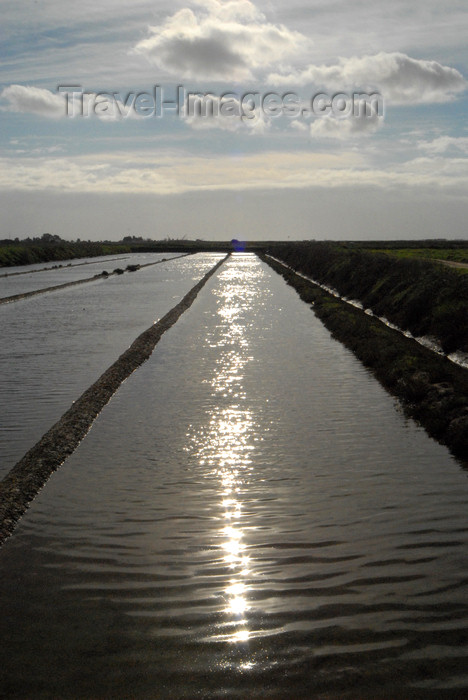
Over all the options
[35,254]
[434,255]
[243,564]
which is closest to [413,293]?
[243,564]

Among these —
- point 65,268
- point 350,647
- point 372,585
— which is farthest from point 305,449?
point 65,268

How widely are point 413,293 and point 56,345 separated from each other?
479 inches

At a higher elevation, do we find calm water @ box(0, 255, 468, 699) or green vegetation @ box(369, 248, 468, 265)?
green vegetation @ box(369, 248, 468, 265)

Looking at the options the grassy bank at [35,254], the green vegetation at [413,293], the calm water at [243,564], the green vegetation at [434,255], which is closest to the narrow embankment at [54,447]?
the calm water at [243,564]

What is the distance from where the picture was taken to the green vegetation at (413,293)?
2091cm

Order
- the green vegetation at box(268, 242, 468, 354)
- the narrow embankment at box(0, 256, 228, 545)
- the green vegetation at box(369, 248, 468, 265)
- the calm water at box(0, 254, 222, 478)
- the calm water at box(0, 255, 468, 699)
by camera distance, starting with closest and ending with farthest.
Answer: the calm water at box(0, 255, 468, 699) → the narrow embankment at box(0, 256, 228, 545) → the calm water at box(0, 254, 222, 478) → the green vegetation at box(268, 242, 468, 354) → the green vegetation at box(369, 248, 468, 265)

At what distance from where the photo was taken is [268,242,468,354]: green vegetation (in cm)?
2091

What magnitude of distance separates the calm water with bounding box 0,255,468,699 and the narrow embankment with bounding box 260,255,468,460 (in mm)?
370

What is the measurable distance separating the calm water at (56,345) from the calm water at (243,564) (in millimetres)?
1202

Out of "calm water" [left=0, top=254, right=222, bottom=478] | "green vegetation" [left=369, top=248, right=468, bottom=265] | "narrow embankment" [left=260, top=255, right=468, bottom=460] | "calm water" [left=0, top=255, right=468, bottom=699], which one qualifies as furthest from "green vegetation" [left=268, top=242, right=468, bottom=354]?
"calm water" [left=0, top=255, right=468, bottom=699]

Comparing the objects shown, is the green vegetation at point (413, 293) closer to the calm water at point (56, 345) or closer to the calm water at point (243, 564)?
the calm water at point (56, 345)

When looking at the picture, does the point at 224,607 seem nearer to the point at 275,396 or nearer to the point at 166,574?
the point at 166,574

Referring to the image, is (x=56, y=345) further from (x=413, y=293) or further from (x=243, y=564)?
(x=243, y=564)

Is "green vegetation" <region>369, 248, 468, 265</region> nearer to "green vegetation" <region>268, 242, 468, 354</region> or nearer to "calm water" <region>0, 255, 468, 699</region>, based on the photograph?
"green vegetation" <region>268, 242, 468, 354</region>
